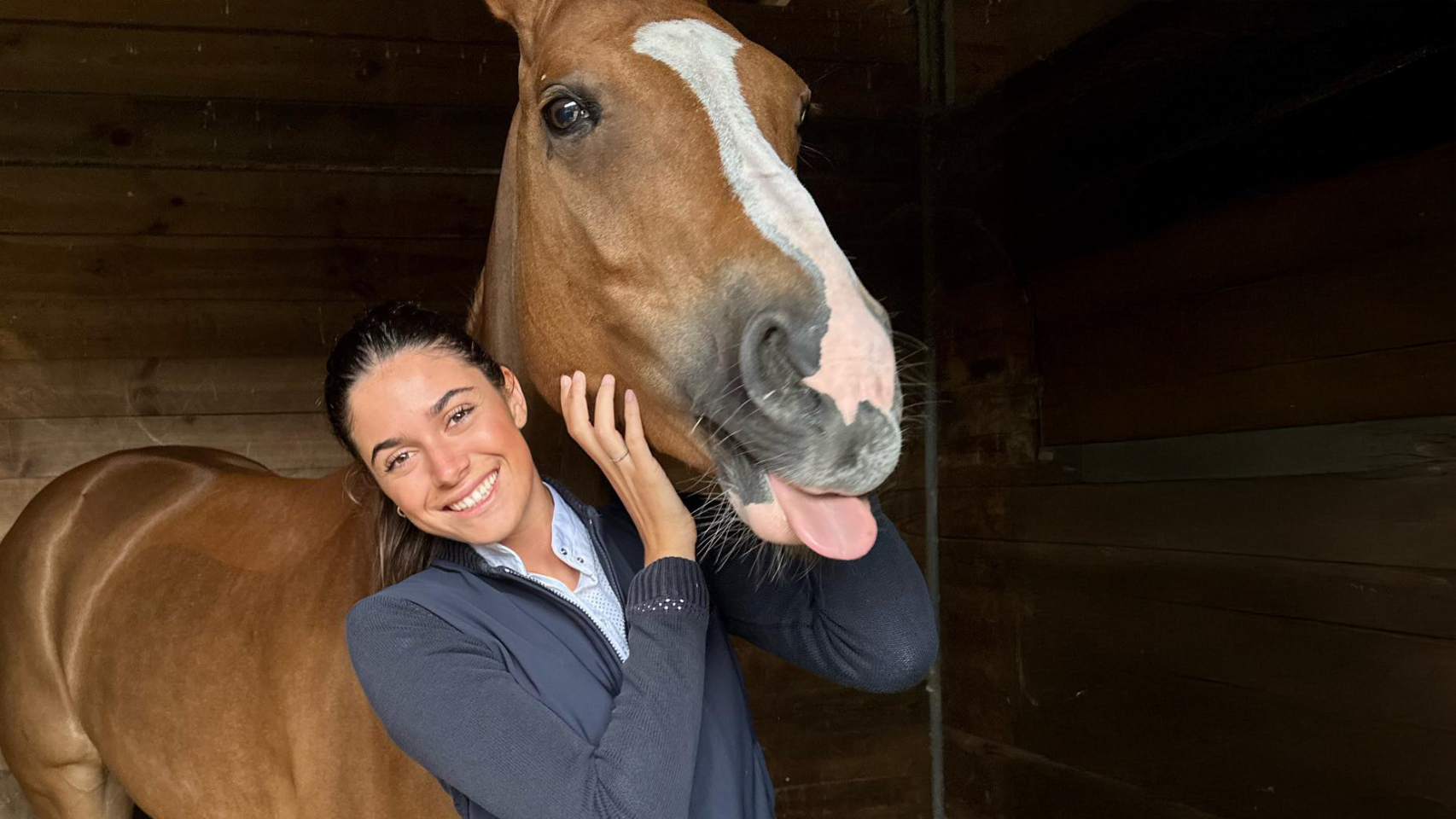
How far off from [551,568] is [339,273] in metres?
2.00

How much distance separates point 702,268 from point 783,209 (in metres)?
0.11

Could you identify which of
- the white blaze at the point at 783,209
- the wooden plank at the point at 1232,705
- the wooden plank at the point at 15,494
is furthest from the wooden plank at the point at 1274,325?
the wooden plank at the point at 15,494

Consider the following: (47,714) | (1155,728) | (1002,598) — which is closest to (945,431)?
(1002,598)

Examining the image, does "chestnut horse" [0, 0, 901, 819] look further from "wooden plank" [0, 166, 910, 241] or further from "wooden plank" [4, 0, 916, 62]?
"wooden plank" [4, 0, 916, 62]

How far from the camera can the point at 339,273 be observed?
3.03 m

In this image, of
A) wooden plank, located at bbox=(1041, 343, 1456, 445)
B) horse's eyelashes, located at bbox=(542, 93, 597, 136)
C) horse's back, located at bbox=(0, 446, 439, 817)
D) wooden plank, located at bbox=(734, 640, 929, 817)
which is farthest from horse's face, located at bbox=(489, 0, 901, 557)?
wooden plank, located at bbox=(734, 640, 929, 817)

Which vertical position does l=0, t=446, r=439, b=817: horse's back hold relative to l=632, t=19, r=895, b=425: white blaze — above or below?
below

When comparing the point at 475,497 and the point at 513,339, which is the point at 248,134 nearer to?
the point at 513,339

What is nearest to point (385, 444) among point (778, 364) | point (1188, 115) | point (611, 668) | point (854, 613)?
point (611, 668)

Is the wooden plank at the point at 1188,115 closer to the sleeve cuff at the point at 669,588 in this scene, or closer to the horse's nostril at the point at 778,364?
the horse's nostril at the point at 778,364

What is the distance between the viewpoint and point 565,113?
1295 millimetres

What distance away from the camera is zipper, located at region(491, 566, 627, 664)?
1232 mm

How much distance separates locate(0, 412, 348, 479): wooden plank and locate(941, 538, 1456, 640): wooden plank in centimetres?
197

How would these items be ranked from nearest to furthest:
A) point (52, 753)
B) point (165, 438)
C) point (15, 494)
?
point (52, 753) → point (15, 494) → point (165, 438)
